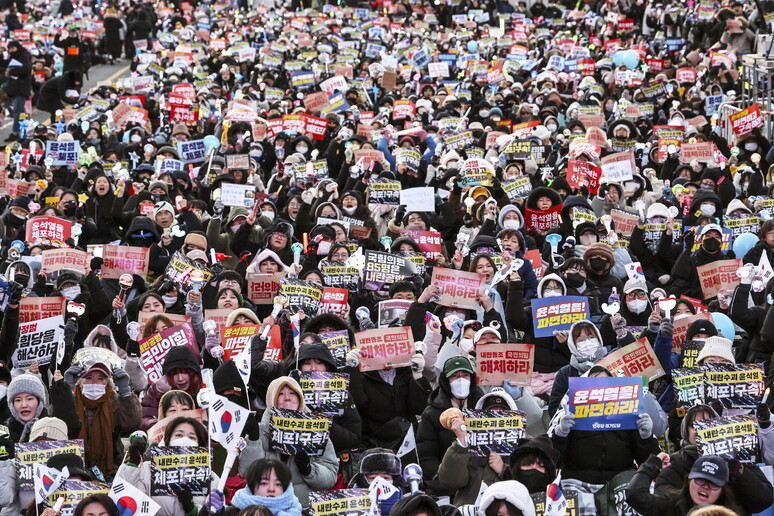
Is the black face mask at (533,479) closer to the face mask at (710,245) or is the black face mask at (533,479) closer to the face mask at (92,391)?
the face mask at (92,391)

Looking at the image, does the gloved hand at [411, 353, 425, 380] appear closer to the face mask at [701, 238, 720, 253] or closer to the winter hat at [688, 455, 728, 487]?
the winter hat at [688, 455, 728, 487]

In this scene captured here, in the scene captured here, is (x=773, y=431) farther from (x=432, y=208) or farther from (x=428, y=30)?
(x=428, y=30)

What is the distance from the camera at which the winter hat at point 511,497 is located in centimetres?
637

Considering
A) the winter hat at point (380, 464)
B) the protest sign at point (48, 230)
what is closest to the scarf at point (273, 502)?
the winter hat at point (380, 464)

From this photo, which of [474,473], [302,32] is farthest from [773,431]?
[302,32]

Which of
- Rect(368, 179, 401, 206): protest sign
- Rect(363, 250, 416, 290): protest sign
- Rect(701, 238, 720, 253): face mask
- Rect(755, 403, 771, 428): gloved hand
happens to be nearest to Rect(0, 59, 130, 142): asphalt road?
Rect(368, 179, 401, 206): protest sign

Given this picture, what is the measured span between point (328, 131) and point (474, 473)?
11005 mm

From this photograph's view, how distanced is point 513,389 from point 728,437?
1.89 m

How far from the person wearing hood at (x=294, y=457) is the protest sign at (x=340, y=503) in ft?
2.46

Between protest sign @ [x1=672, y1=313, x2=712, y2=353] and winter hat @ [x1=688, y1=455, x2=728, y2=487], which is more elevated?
protest sign @ [x1=672, y1=313, x2=712, y2=353]

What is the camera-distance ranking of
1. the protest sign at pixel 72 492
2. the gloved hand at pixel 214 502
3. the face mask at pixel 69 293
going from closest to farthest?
the gloved hand at pixel 214 502, the protest sign at pixel 72 492, the face mask at pixel 69 293

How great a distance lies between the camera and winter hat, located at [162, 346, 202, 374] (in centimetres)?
832

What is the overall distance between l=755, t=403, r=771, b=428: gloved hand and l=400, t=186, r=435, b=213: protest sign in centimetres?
586

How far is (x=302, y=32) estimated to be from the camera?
94.2 feet
